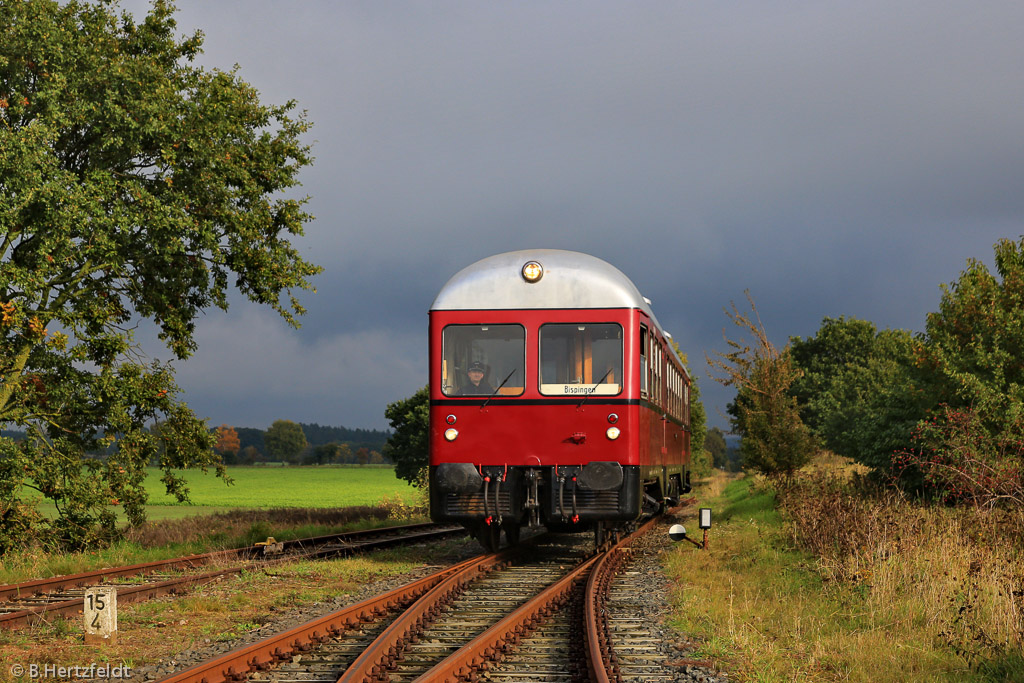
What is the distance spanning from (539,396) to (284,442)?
118m

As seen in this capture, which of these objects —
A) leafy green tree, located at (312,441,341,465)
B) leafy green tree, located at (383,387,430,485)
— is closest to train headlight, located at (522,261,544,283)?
leafy green tree, located at (383,387,430,485)

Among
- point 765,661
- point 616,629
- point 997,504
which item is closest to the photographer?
point 765,661

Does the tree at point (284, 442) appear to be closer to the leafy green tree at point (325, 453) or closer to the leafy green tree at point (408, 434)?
the leafy green tree at point (325, 453)

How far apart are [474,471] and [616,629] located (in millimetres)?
3941

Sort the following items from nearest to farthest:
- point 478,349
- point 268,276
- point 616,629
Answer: point 616,629 → point 478,349 → point 268,276

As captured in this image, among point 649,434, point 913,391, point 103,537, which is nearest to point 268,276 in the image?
point 103,537

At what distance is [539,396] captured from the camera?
12250 millimetres

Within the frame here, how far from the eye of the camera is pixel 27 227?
51.3 ft

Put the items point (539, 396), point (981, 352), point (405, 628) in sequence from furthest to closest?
point (981, 352), point (539, 396), point (405, 628)

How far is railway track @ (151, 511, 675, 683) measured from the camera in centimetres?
682

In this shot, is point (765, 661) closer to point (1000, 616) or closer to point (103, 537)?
point (1000, 616)

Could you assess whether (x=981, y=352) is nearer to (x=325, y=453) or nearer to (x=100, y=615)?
(x=100, y=615)

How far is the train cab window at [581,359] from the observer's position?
40.2 ft

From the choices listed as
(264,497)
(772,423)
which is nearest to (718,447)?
(264,497)
